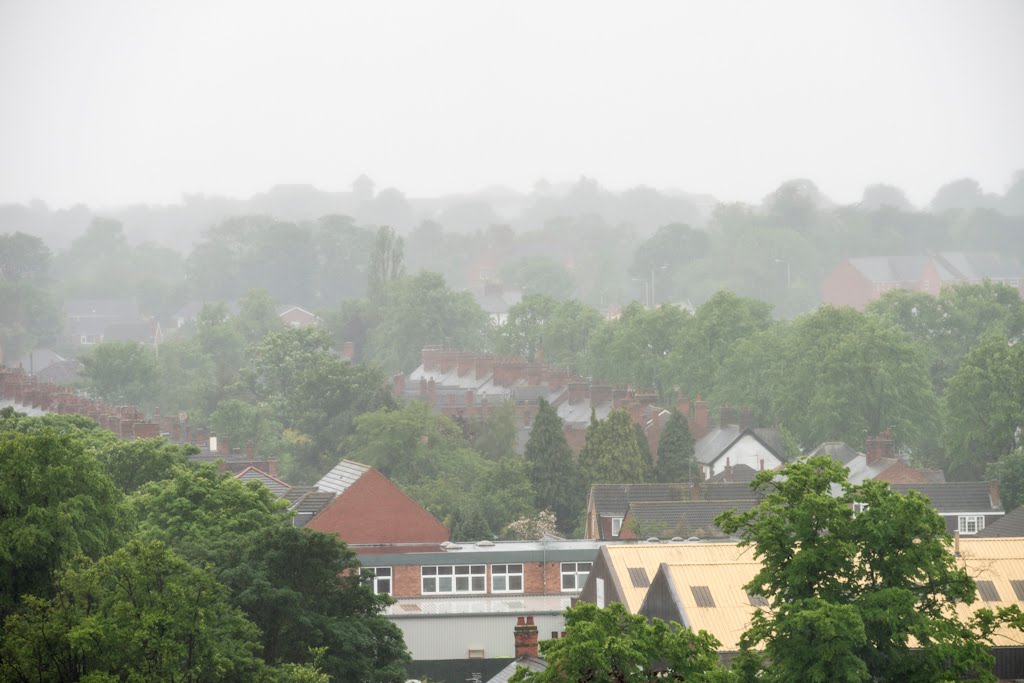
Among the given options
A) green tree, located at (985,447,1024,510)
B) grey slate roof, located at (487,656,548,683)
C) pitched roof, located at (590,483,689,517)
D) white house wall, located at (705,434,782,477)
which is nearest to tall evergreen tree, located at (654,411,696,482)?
white house wall, located at (705,434,782,477)

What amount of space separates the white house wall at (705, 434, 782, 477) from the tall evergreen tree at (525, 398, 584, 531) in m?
6.54

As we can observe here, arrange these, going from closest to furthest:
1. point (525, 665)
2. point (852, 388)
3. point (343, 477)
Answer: point (525, 665) → point (343, 477) → point (852, 388)

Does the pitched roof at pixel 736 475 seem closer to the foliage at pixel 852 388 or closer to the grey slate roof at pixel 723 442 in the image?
the grey slate roof at pixel 723 442

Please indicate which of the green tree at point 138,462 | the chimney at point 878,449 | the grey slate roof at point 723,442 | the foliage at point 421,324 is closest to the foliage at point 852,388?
the grey slate roof at point 723,442

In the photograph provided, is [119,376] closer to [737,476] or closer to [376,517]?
[737,476]

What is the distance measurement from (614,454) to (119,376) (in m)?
57.6

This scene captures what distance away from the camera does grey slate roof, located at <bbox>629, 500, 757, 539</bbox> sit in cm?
6103

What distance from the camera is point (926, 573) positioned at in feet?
100

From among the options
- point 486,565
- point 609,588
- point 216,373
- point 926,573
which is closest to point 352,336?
point 216,373

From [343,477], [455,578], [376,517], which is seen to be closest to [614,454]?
[343,477]

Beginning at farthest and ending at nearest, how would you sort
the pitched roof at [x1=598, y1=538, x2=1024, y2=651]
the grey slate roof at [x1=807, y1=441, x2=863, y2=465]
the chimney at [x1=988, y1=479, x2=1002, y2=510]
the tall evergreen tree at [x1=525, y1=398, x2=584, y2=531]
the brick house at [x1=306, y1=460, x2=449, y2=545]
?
1. the grey slate roof at [x1=807, y1=441, x2=863, y2=465]
2. the tall evergreen tree at [x1=525, y1=398, x2=584, y2=531]
3. the chimney at [x1=988, y1=479, x2=1002, y2=510]
4. the brick house at [x1=306, y1=460, x2=449, y2=545]
5. the pitched roof at [x1=598, y1=538, x2=1024, y2=651]

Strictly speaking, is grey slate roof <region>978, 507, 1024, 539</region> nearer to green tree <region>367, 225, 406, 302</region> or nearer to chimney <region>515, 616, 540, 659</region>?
chimney <region>515, 616, 540, 659</region>

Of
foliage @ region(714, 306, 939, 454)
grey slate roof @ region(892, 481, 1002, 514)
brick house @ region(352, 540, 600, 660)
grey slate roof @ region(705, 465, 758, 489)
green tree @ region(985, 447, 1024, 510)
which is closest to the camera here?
brick house @ region(352, 540, 600, 660)

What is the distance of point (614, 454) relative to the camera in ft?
249
